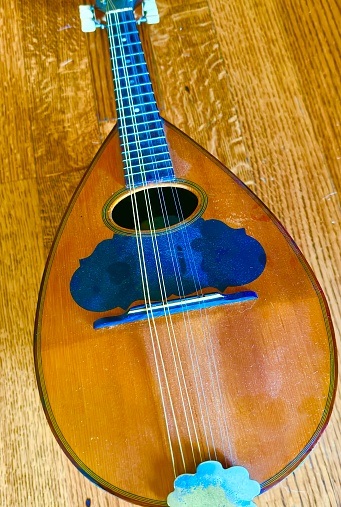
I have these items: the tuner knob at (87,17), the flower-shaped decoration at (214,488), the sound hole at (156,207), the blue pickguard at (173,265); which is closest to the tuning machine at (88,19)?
the tuner knob at (87,17)

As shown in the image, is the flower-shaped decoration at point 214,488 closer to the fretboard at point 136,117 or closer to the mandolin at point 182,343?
the mandolin at point 182,343

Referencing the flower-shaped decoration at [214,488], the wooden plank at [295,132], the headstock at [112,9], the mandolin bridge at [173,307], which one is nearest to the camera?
the flower-shaped decoration at [214,488]

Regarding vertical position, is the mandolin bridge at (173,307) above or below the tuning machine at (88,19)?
below

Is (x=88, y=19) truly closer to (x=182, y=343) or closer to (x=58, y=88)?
(x=58, y=88)

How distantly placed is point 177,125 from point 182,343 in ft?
1.83

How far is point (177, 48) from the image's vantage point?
1154 millimetres

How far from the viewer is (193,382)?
71 cm

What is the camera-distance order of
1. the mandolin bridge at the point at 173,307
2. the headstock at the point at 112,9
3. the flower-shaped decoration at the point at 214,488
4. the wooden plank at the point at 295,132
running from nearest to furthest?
the flower-shaped decoration at the point at 214,488 < the mandolin bridge at the point at 173,307 < the wooden plank at the point at 295,132 < the headstock at the point at 112,9

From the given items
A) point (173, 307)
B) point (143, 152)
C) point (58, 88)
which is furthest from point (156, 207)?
point (58, 88)

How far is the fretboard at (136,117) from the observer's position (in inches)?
34.1

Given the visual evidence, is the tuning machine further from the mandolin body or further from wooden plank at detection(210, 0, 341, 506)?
the mandolin body

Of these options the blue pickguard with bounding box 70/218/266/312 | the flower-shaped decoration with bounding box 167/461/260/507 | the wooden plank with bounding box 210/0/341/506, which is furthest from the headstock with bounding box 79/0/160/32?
the flower-shaped decoration with bounding box 167/461/260/507

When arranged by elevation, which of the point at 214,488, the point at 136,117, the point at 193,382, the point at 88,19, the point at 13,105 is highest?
the point at 88,19

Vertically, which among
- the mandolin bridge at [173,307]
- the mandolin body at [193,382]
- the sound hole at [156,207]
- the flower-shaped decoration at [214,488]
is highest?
the sound hole at [156,207]
